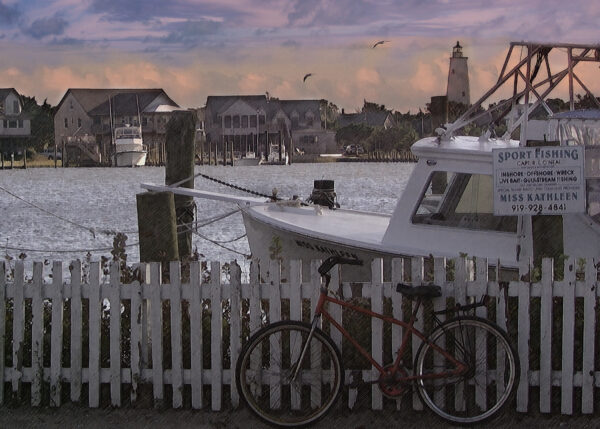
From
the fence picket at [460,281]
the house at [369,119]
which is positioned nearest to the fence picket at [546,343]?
the fence picket at [460,281]

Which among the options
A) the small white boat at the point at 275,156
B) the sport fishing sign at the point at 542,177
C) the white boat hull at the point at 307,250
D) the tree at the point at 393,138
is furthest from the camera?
the tree at the point at 393,138

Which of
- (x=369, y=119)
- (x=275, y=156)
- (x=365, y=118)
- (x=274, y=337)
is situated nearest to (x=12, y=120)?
(x=275, y=156)

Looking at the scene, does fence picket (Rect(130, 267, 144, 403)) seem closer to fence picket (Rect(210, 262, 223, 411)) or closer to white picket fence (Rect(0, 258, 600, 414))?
white picket fence (Rect(0, 258, 600, 414))

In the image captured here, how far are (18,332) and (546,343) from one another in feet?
14.2

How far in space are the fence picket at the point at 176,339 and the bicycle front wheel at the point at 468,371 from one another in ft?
6.38

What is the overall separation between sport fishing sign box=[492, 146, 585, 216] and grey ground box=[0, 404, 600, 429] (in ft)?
6.18

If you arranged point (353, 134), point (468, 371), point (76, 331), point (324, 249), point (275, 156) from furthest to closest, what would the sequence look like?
point (353, 134) → point (275, 156) → point (324, 249) → point (76, 331) → point (468, 371)

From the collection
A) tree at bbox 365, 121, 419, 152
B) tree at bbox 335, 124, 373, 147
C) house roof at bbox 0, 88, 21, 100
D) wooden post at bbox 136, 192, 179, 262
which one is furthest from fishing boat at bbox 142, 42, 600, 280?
tree at bbox 335, 124, 373, 147

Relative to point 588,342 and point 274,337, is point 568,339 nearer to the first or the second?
point 588,342

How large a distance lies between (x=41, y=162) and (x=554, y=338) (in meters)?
142

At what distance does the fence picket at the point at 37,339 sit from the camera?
8641mm

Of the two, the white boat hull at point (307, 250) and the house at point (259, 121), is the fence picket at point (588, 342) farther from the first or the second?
the house at point (259, 121)

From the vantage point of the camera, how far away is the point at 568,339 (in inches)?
324

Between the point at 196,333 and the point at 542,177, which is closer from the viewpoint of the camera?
the point at 196,333
